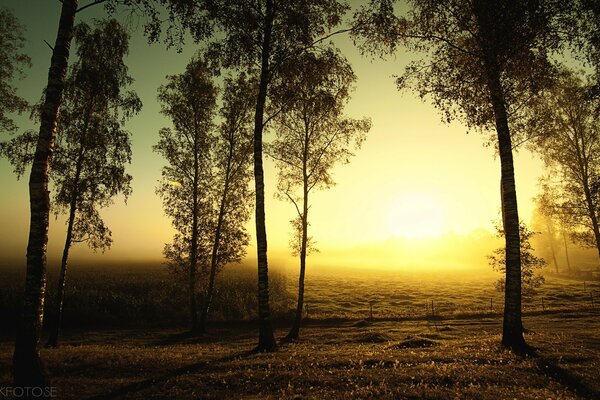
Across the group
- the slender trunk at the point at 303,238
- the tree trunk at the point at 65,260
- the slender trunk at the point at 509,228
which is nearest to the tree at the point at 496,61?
the slender trunk at the point at 509,228

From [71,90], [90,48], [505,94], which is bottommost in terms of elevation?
[505,94]

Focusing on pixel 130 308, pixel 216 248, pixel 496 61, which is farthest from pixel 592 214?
pixel 130 308

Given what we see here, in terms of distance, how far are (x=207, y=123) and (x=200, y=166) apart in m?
4.02

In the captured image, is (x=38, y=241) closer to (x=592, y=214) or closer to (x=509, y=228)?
(x=509, y=228)

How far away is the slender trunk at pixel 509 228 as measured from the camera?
14.7 metres

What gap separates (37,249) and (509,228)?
685 inches

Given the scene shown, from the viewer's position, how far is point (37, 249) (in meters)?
9.20

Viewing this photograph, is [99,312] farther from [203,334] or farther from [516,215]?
[516,215]

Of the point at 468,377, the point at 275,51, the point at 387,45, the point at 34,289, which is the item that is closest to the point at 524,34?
the point at 387,45

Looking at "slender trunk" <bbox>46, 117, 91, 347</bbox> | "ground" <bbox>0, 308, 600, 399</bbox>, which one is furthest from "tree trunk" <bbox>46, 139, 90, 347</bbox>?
Result: "ground" <bbox>0, 308, 600, 399</bbox>

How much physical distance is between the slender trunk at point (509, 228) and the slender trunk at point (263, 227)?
34.4ft

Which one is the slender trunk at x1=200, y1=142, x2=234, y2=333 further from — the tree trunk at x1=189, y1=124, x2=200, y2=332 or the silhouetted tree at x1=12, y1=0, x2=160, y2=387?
the silhouetted tree at x1=12, y1=0, x2=160, y2=387

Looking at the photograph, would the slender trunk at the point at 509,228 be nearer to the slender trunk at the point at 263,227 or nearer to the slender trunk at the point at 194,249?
the slender trunk at the point at 263,227

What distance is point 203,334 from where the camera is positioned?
2997cm
